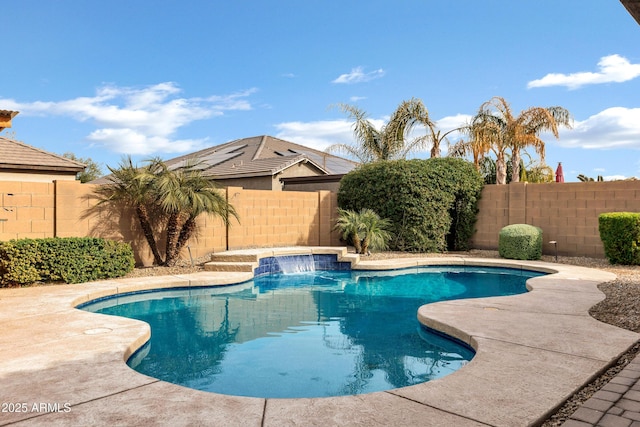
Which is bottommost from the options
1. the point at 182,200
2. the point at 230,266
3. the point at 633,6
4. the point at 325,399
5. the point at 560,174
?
the point at 325,399

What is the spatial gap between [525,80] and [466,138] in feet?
19.5

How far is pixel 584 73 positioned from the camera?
15453mm

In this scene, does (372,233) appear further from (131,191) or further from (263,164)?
(263,164)

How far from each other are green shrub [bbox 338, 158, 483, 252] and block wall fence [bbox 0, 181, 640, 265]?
0.59 meters

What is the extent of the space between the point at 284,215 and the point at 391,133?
6.05 meters

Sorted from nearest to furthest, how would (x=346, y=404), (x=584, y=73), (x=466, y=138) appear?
1. (x=346, y=404)
2. (x=584, y=73)
3. (x=466, y=138)

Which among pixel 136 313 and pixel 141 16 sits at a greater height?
pixel 141 16

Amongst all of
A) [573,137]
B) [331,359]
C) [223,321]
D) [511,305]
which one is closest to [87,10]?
[223,321]

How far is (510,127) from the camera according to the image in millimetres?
18625

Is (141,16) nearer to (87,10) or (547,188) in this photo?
(87,10)

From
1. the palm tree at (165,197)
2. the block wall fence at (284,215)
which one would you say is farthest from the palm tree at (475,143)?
the palm tree at (165,197)

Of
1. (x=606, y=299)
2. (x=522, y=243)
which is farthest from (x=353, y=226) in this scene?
(x=606, y=299)

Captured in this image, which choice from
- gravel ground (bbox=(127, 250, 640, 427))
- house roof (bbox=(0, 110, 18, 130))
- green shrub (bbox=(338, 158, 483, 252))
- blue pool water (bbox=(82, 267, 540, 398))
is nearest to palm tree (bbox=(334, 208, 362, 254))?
gravel ground (bbox=(127, 250, 640, 427))

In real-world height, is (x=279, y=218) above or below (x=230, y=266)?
above
